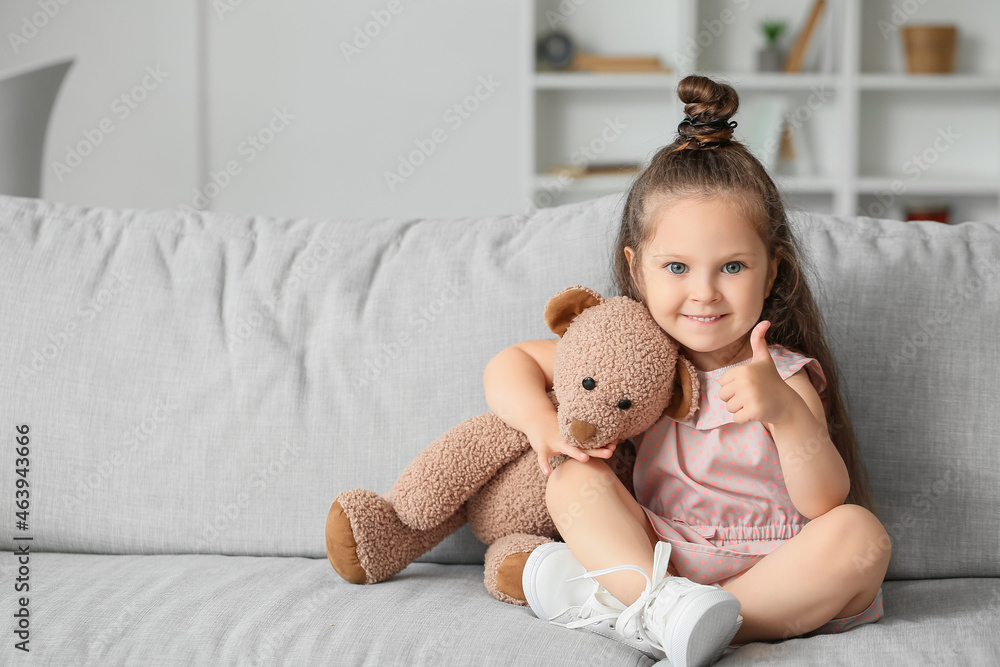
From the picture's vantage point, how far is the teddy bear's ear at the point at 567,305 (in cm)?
90

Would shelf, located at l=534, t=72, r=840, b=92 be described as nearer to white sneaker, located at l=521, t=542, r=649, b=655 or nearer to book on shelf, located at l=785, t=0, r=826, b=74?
book on shelf, located at l=785, t=0, r=826, b=74

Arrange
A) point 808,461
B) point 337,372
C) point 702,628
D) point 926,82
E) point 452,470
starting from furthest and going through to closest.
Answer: point 926,82 → point 337,372 → point 452,470 → point 808,461 → point 702,628

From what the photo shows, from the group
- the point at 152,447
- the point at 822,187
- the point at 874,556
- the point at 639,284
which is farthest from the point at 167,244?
the point at 822,187

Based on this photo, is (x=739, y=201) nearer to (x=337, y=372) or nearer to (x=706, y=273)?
(x=706, y=273)

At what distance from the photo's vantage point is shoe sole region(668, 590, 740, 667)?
70 centimetres

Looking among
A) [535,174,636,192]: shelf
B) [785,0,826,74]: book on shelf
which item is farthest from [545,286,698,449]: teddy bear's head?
[785,0,826,74]: book on shelf

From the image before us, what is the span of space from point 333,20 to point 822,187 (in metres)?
1.67

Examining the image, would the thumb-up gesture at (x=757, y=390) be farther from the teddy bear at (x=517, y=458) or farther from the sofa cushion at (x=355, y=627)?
the sofa cushion at (x=355, y=627)

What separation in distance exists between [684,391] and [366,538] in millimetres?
374

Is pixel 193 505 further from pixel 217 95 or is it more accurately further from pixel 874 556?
pixel 217 95

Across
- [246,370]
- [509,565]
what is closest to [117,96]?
[246,370]

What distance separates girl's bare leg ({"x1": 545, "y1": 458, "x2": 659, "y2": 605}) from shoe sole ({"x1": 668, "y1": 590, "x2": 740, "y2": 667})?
8 centimetres

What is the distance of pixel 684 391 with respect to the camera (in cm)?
88

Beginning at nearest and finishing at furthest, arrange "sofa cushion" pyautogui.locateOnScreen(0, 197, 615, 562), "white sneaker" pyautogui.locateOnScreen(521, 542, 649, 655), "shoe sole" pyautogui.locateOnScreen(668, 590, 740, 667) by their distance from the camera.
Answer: "shoe sole" pyautogui.locateOnScreen(668, 590, 740, 667), "white sneaker" pyautogui.locateOnScreen(521, 542, 649, 655), "sofa cushion" pyautogui.locateOnScreen(0, 197, 615, 562)
